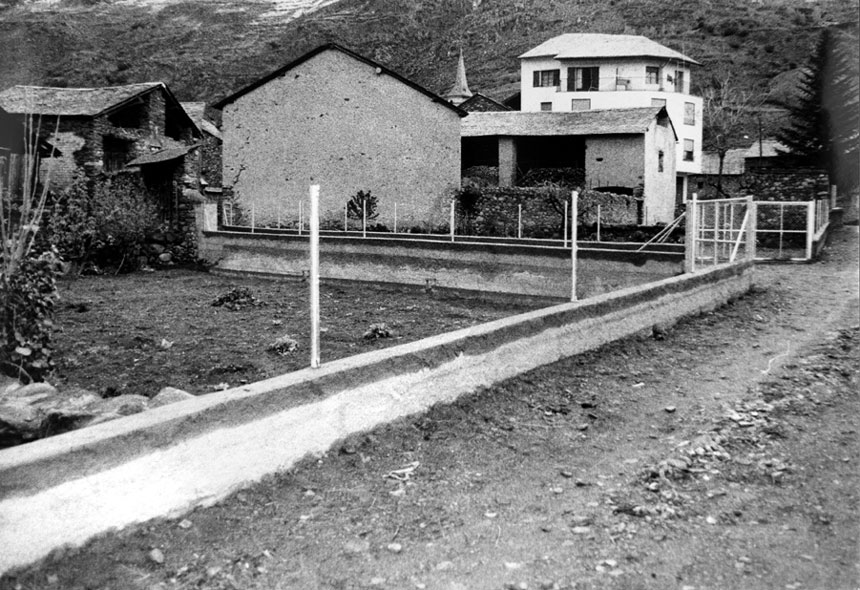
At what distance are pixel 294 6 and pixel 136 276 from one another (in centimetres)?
6989

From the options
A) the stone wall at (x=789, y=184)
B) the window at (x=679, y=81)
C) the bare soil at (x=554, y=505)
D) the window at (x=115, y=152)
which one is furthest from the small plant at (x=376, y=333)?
the window at (x=679, y=81)

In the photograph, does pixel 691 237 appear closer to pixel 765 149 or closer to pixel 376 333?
pixel 376 333

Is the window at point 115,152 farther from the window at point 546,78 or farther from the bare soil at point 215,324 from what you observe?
the window at point 546,78

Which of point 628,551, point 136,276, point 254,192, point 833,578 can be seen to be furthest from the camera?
point 254,192

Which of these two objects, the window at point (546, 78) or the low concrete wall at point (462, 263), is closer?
the low concrete wall at point (462, 263)

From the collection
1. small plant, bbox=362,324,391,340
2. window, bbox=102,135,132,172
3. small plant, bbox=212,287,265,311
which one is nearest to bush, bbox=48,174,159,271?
window, bbox=102,135,132,172

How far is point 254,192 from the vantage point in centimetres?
3161

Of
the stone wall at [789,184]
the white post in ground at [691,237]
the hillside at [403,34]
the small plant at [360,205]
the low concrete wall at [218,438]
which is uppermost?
the hillside at [403,34]

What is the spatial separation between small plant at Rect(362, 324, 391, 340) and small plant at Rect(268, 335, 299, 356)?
1274mm

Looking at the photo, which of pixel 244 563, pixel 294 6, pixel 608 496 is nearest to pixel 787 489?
pixel 608 496

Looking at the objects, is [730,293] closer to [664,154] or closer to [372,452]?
[372,452]

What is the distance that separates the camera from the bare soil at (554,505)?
3662 mm

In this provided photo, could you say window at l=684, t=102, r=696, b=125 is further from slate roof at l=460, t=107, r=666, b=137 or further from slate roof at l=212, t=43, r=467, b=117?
slate roof at l=212, t=43, r=467, b=117

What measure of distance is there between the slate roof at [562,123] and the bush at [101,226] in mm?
16930
